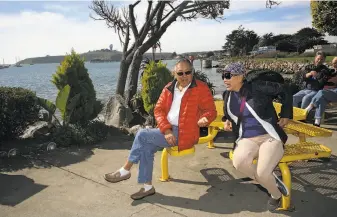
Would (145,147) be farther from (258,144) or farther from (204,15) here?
(204,15)

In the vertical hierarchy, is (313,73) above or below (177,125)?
above

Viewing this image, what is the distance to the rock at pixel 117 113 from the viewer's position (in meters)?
7.81

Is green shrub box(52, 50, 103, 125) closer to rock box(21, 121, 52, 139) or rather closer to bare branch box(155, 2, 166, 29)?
rock box(21, 121, 52, 139)

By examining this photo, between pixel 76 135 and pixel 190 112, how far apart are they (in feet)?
10.5

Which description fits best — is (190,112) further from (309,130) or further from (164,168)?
(309,130)

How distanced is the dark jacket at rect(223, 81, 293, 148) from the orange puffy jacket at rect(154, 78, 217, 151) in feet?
1.77

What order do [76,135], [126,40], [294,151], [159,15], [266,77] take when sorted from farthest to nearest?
[126,40] < [159,15] < [76,135] < [294,151] < [266,77]

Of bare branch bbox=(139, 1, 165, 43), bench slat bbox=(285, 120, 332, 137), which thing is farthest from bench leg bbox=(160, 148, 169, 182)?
bare branch bbox=(139, 1, 165, 43)

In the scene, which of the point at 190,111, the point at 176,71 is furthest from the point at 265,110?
the point at 176,71

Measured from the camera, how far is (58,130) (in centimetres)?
627

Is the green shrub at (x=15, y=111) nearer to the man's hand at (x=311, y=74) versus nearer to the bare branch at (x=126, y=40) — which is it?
the bare branch at (x=126, y=40)

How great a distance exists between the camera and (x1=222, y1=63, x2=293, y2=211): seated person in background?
3.27m

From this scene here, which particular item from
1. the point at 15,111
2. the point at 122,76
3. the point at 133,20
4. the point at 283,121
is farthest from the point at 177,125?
the point at 133,20

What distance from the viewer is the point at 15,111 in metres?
5.86
